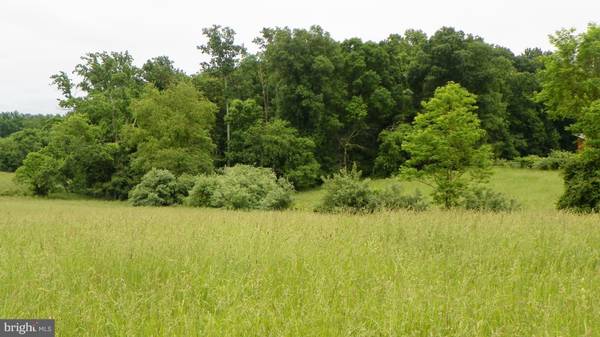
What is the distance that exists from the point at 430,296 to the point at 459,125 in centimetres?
1905

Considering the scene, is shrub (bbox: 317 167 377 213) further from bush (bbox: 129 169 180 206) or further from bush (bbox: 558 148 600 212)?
bush (bbox: 129 169 180 206)

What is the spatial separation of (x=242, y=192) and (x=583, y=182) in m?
18.8

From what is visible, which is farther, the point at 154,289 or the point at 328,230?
the point at 328,230

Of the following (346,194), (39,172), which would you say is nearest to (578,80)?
(346,194)

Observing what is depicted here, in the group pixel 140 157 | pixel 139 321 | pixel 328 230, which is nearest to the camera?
pixel 139 321

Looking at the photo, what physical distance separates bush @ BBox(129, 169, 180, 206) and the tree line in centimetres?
414

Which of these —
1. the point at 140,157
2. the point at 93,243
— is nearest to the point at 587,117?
the point at 93,243

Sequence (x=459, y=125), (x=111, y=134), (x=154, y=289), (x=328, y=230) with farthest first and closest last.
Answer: (x=111, y=134) → (x=459, y=125) → (x=328, y=230) → (x=154, y=289)

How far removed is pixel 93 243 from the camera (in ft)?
18.7

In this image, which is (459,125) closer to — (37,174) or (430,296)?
(430,296)

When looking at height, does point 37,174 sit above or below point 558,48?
below

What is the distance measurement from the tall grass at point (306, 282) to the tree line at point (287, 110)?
32.2 m

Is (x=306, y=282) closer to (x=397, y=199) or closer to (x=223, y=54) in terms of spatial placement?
(x=397, y=199)

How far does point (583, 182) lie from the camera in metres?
18.6
